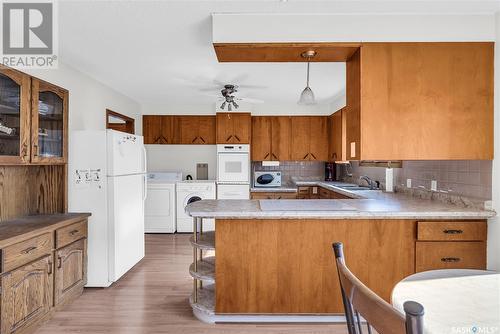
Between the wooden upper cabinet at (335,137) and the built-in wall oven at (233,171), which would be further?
the built-in wall oven at (233,171)

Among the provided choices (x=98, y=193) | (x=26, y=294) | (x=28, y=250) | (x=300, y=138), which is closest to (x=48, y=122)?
(x=98, y=193)

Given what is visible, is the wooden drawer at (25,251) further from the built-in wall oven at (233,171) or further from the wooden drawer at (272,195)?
the wooden drawer at (272,195)

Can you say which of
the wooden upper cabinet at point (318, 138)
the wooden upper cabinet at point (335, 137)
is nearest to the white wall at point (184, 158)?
the wooden upper cabinet at point (318, 138)

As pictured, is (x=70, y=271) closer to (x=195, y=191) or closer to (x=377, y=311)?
(x=195, y=191)

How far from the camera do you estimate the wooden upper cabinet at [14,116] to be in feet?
7.76

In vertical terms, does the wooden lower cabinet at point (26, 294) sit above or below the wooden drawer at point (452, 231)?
below

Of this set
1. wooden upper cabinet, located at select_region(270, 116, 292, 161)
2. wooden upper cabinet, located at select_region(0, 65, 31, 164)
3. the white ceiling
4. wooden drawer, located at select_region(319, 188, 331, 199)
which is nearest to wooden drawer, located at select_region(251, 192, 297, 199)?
wooden drawer, located at select_region(319, 188, 331, 199)

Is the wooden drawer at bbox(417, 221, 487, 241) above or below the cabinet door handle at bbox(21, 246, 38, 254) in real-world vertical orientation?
above

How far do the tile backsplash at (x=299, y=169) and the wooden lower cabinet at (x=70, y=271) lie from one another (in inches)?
145

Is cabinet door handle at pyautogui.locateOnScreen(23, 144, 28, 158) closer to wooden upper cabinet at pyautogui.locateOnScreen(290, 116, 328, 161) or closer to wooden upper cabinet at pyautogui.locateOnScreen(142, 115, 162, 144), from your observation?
wooden upper cabinet at pyautogui.locateOnScreen(142, 115, 162, 144)

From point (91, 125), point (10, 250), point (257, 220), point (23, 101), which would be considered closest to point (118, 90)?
point (91, 125)

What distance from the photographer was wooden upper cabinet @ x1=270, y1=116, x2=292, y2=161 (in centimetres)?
569

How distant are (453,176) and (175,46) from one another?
2671 mm

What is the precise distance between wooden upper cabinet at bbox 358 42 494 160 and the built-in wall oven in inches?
127
